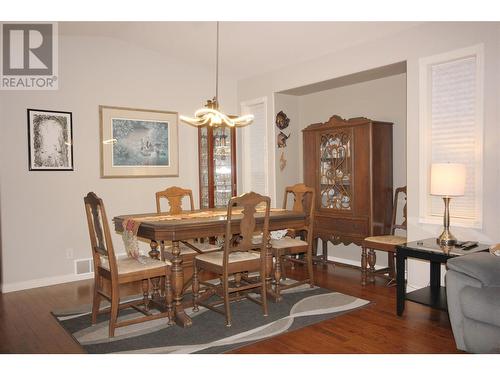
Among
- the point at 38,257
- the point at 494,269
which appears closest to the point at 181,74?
the point at 38,257

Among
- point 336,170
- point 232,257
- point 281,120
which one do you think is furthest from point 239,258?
point 281,120

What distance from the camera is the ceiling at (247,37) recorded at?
4.09 meters

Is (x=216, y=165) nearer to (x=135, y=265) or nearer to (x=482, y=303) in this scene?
(x=135, y=265)

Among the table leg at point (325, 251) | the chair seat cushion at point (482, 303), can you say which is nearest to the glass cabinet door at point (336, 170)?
the table leg at point (325, 251)

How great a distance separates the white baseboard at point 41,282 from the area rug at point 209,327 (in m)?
1.04

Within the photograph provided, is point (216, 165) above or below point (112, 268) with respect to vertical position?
above

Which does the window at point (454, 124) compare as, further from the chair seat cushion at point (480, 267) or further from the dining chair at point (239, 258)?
the dining chair at point (239, 258)

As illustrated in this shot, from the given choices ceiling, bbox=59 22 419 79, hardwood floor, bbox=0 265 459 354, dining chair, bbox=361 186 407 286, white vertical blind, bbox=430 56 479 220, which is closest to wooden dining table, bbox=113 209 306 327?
hardwood floor, bbox=0 265 459 354

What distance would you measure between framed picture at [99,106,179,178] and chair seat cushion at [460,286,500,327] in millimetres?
3710

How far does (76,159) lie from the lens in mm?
4699

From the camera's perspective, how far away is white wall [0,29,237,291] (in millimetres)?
4332

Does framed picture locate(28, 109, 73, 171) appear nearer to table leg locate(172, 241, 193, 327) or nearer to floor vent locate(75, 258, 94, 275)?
floor vent locate(75, 258, 94, 275)

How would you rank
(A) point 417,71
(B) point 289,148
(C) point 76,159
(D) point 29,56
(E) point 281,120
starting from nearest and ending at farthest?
(A) point 417,71 → (D) point 29,56 → (C) point 76,159 → (E) point 281,120 → (B) point 289,148

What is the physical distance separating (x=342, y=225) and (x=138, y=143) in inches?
102
